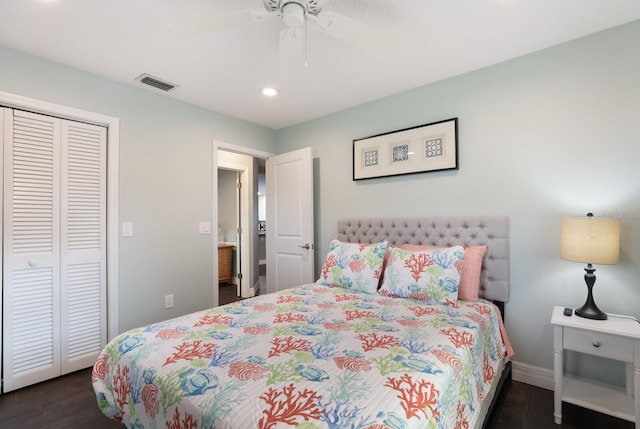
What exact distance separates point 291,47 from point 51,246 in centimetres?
233

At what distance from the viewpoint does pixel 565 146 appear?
2141mm

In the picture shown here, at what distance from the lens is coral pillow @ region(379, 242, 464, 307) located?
210 cm

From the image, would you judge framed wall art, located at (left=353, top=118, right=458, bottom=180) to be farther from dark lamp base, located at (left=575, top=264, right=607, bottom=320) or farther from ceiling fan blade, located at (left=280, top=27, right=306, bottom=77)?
ceiling fan blade, located at (left=280, top=27, right=306, bottom=77)

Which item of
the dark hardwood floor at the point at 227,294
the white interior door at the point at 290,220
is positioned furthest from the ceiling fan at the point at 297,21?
the dark hardwood floor at the point at 227,294

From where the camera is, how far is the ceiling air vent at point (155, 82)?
2.58m

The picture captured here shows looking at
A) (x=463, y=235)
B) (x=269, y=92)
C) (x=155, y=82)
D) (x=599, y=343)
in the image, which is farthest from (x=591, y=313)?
(x=155, y=82)

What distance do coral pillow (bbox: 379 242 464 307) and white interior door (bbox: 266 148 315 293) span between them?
127cm

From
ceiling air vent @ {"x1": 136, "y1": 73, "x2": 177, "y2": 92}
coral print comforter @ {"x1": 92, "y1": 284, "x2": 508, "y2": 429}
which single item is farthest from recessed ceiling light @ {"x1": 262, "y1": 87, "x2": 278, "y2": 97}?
coral print comforter @ {"x1": 92, "y1": 284, "x2": 508, "y2": 429}

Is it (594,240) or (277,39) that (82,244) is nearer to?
(277,39)

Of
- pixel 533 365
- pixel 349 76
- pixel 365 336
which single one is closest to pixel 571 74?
pixel 349 76

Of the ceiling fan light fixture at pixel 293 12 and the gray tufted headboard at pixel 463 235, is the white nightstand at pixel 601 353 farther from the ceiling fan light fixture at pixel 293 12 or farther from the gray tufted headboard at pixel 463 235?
the ceiling fan light fixture at pixel 293 12

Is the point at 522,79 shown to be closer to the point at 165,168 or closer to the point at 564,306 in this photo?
the point at 564,306

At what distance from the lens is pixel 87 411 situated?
1969 mm

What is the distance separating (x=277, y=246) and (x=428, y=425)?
2.93 metres
